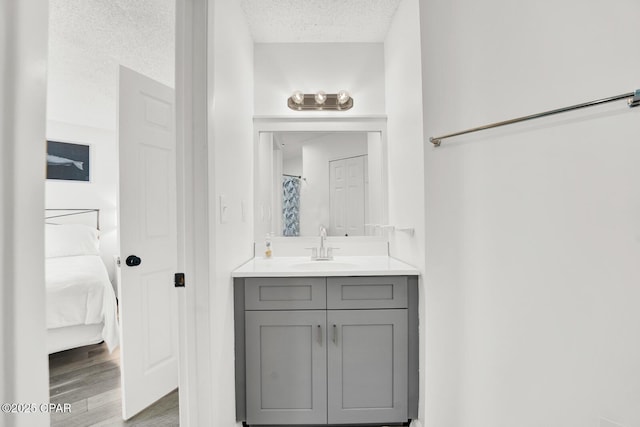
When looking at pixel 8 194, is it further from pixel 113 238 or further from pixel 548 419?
pixel 113 238

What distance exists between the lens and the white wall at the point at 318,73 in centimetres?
217

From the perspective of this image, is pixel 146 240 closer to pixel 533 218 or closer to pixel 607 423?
pixel 533 218

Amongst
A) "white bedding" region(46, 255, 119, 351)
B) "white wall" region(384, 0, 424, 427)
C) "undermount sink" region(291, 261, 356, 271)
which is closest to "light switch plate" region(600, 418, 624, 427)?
"white wall" region(384, 0, 424, 427)

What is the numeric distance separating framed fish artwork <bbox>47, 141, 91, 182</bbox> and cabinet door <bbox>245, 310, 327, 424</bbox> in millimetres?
3643

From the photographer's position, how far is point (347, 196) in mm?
2201

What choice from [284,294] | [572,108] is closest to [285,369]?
[284,294]

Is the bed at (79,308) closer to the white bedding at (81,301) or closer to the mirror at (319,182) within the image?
the white bedding at (81,301)

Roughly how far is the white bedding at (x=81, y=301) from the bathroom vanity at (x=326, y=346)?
147 centimetres

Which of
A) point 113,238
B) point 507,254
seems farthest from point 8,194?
point 113,238

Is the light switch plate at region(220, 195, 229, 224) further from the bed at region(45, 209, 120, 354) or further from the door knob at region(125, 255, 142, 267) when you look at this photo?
the bed at region(45, 209, 120, 354)

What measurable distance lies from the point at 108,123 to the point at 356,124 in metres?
3.48

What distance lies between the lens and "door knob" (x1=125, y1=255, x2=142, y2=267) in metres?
1.61

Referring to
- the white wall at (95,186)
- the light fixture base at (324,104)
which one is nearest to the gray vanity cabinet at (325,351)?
the light fixture base at (324,104)

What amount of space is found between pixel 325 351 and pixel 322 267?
1.79 ft
